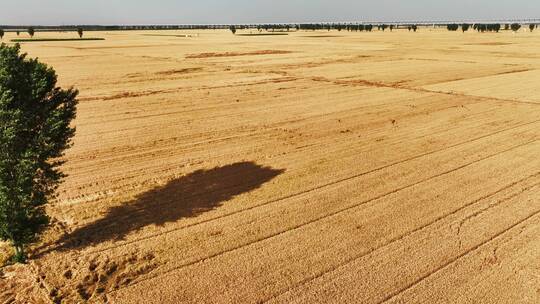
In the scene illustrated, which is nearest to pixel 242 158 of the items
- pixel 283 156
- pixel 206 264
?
pixel 283 156

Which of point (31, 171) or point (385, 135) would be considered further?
point (385, 135)

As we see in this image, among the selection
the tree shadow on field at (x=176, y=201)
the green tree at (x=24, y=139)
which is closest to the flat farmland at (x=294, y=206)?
the tree shadow on field at (x=176, y=201)

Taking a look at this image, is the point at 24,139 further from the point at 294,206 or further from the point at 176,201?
the point at 294,206

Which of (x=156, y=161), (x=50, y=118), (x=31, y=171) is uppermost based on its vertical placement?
(x=50, y=118)

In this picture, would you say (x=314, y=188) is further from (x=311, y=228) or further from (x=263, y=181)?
(x=311, y=228)

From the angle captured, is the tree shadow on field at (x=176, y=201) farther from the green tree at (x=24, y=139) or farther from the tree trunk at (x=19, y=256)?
the green tree at (x=24, y=139)

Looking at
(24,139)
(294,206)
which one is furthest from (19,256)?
(294,206)

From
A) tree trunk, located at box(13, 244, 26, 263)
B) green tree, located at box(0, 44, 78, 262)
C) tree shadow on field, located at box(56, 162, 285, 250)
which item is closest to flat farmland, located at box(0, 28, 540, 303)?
tree shadow on field, located at box(56, 162, 285, 250)

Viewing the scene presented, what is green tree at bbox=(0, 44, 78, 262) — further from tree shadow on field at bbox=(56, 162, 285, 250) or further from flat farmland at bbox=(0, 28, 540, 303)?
tree shadow on field at bbox=(56, 162, 285, 250)
